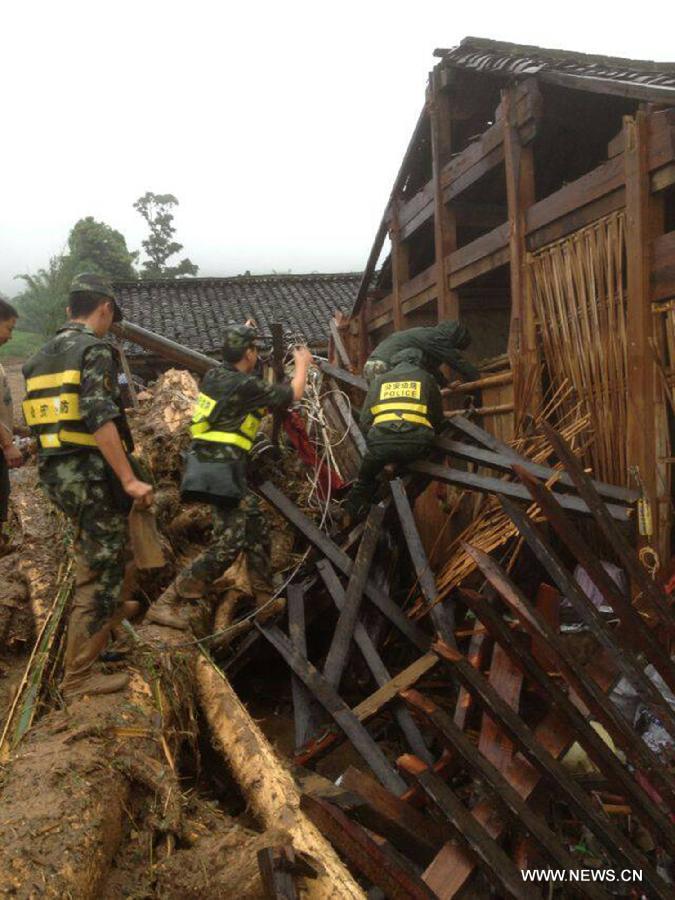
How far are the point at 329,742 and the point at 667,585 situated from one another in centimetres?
217

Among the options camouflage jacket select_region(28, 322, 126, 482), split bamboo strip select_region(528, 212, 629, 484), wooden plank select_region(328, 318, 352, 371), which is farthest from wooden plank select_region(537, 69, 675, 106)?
wooden plank select_region(328, 318, 352, 371)

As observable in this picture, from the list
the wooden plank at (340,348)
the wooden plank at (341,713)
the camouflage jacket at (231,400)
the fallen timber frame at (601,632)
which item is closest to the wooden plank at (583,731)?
the fallen timber frame at (601,632)

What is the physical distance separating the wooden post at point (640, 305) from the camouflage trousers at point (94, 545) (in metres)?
3.17

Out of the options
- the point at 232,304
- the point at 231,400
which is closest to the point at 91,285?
the point at 231,400

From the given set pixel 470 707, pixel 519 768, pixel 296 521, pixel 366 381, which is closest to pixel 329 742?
pixel 470 707

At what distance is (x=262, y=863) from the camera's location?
2.10 m

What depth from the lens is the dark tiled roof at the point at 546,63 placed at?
410 cm

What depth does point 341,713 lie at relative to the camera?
12.3 feet

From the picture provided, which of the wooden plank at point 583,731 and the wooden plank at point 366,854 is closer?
the wooden plank at point 366,854

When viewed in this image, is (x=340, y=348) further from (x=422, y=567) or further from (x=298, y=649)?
(x=298, y=649)

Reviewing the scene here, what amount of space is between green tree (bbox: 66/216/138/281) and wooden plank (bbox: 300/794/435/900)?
92.1 feet

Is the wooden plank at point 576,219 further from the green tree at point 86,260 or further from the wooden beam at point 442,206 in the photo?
the green tree at point 86,260

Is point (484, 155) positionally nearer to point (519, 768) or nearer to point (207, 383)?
point (207, 383)

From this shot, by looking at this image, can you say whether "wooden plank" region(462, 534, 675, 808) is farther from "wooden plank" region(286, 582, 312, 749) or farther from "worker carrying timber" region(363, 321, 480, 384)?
"worker carrying timber" region(363, 321, 480, 384)
